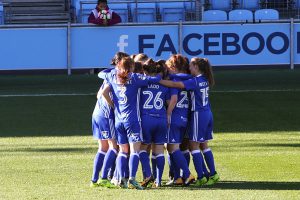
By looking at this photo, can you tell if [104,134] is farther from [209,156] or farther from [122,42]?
[122,42]

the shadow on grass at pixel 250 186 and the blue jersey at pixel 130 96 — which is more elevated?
the blue jersey at pixel 130 96

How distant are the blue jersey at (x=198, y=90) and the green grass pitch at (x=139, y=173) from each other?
98cm

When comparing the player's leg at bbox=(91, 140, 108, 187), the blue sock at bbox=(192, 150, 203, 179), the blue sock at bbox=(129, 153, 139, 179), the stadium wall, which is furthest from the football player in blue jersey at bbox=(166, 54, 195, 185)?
the stadium wall

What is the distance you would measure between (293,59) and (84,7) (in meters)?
7.57

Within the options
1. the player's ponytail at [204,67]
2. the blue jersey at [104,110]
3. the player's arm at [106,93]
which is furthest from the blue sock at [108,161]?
the player's ponytail at [204,67]

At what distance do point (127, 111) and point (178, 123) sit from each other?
696mm

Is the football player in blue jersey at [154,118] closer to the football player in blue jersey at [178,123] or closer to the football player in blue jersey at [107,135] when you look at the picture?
the football player in blue jersey at [178,123]

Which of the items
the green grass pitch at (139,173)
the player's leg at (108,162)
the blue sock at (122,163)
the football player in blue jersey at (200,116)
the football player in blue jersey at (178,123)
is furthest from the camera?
the football player in blue jersey at (200,116)

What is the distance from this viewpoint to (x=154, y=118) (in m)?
10.8

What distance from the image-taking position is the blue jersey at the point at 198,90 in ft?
36.0

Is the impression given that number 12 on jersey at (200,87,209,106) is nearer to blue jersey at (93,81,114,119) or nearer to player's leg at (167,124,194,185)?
player's leg at (167,124,194,185)

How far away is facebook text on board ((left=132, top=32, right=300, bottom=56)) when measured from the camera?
72.1 ft

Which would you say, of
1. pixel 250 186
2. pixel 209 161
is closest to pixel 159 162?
pixel 209 161

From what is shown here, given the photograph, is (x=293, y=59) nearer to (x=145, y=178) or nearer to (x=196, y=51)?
(x=196, y=51)
